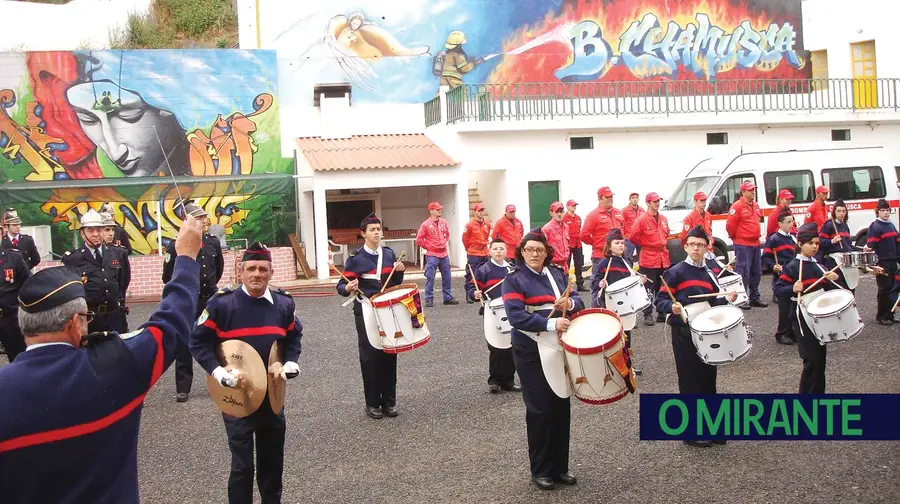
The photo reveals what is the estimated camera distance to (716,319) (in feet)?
24.9

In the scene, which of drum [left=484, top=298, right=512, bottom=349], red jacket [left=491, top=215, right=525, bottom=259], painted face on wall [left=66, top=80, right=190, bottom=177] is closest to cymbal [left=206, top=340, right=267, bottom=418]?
drum [left=484, top=298, right=512, bottom=349]

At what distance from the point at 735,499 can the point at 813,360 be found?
2447mm

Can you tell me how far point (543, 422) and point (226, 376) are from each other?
231 cm

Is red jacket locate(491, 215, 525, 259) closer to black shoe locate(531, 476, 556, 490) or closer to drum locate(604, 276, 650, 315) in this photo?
drum locate(604, 276, 650, 315)

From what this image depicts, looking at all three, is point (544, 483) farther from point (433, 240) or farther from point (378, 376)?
point (433, 240)

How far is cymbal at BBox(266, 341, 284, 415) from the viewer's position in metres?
5.60

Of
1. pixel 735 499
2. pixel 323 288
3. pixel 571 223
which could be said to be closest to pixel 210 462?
pixel 735 499

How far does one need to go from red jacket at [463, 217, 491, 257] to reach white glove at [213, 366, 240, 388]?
38.4 feet

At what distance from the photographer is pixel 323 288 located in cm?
2061

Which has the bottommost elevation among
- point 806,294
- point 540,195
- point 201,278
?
point 806,294

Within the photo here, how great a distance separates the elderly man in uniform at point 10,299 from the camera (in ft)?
34.2

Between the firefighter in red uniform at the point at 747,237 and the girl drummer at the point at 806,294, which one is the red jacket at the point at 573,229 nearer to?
the firefighter in red uniform at the point at 747,237

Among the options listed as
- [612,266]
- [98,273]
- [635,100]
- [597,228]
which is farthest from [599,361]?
[635,100]

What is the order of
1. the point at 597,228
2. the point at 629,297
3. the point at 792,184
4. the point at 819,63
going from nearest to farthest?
the point at 629,297 < the point at 597,228 < the point at 792,184 < the point at 819,63
